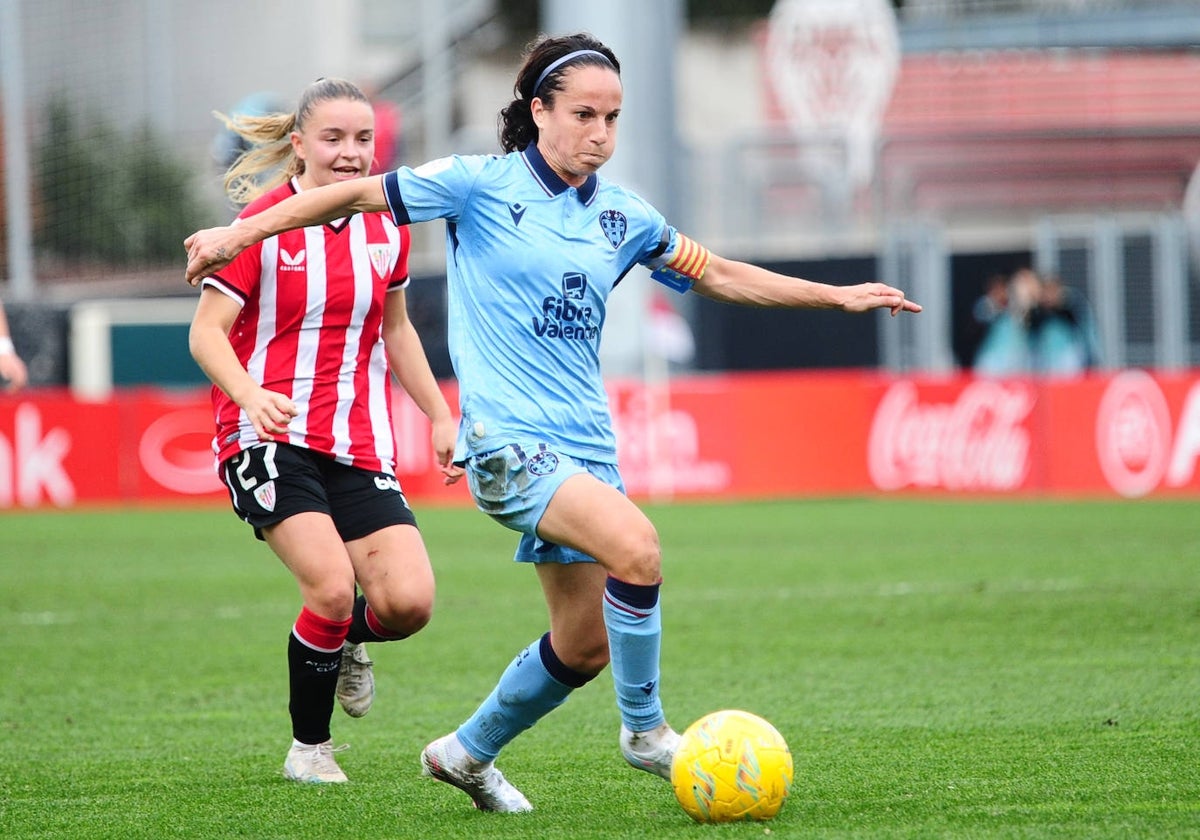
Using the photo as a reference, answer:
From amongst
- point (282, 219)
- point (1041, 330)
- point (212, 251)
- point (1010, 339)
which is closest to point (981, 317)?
point (1010, 339)

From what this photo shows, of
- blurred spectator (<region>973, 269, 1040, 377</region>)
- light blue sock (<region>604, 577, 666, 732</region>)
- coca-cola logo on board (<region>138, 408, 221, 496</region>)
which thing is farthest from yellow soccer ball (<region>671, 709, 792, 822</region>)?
blurred spectator (<region>973, 269, 1040, 377</region>)

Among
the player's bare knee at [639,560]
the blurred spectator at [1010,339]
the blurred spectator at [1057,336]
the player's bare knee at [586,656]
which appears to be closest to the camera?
the player's bare knee at [639,560]

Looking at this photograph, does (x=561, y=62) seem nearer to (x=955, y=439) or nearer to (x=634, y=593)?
(x=634, y=593)

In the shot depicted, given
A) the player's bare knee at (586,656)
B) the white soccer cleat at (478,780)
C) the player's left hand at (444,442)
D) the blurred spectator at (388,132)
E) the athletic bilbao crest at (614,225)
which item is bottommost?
the white soccer cleat at (478,780)

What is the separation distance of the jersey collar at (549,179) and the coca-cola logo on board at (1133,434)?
1319 cm

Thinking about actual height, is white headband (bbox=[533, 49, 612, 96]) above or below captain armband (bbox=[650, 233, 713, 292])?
above

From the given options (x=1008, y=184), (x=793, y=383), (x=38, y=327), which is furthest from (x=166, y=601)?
(x=1008, y=184)

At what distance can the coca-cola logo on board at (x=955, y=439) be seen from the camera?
1773cm

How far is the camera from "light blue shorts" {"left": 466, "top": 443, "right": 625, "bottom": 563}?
4770mm

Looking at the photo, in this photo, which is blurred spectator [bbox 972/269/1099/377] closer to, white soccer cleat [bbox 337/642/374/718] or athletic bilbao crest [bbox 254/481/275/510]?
white soccer cleat [bbox 337/642/374/718]

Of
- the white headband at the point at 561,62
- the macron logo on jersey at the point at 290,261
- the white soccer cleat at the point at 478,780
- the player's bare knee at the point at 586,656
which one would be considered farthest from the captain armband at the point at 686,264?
the white soccer cleat at the point at 478,780

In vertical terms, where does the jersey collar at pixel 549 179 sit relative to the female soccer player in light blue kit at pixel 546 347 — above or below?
above

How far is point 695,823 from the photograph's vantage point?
15.8 feet

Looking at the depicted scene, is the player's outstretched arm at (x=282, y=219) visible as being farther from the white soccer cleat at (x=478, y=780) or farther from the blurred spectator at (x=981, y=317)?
the blurred spectator at (x=981, y=317)
